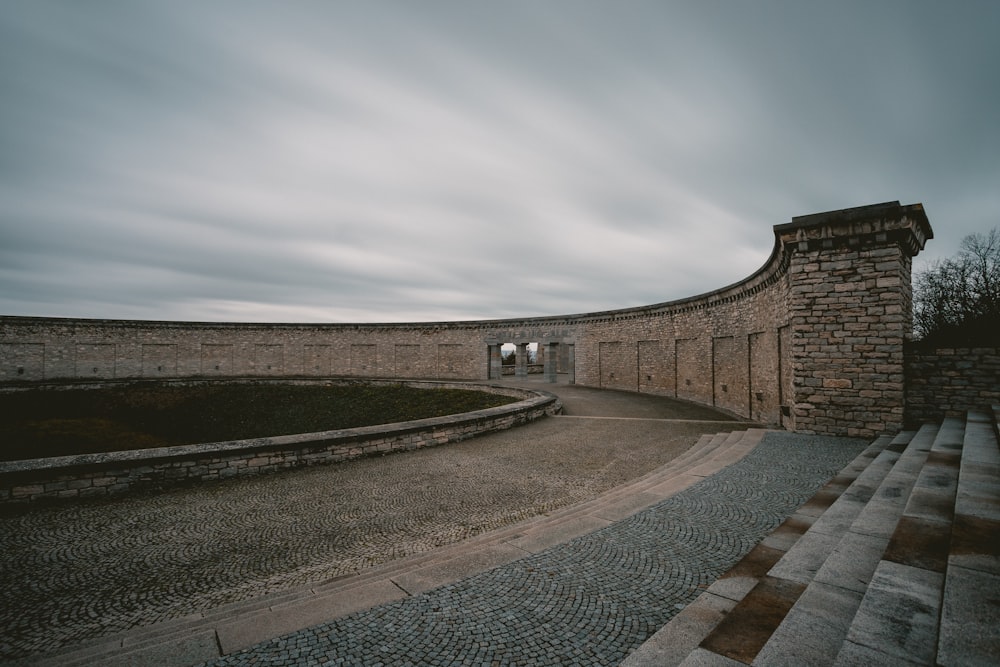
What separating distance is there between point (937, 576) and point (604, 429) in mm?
7939

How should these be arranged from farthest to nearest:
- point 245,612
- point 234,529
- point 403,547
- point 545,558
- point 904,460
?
point 904,460, point 234,529, point 403,547, point 545,558, point 245,612

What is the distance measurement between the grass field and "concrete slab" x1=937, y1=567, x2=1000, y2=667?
14.5 m

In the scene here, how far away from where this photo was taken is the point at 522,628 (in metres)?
2.65

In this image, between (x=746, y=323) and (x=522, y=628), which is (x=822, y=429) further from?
(x=522, y=628)

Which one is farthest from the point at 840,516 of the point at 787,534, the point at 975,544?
the point at 975,544

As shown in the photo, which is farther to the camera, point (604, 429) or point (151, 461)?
point (604, 429)

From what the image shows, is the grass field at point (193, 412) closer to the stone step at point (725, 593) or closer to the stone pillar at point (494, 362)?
the stone pillar at point (494, 362)

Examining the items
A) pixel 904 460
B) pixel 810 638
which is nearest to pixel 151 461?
pixel 810 638

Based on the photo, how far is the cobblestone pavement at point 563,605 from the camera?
95.7 inches

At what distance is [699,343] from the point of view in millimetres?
16703

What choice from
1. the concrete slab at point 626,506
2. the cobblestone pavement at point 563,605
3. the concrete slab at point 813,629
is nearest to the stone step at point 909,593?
the concrete slab at point 813,629

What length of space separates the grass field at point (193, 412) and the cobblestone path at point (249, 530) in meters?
9.15

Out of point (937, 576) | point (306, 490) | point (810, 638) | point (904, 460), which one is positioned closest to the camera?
point (810, 638)

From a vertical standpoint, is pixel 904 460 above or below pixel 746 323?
below
